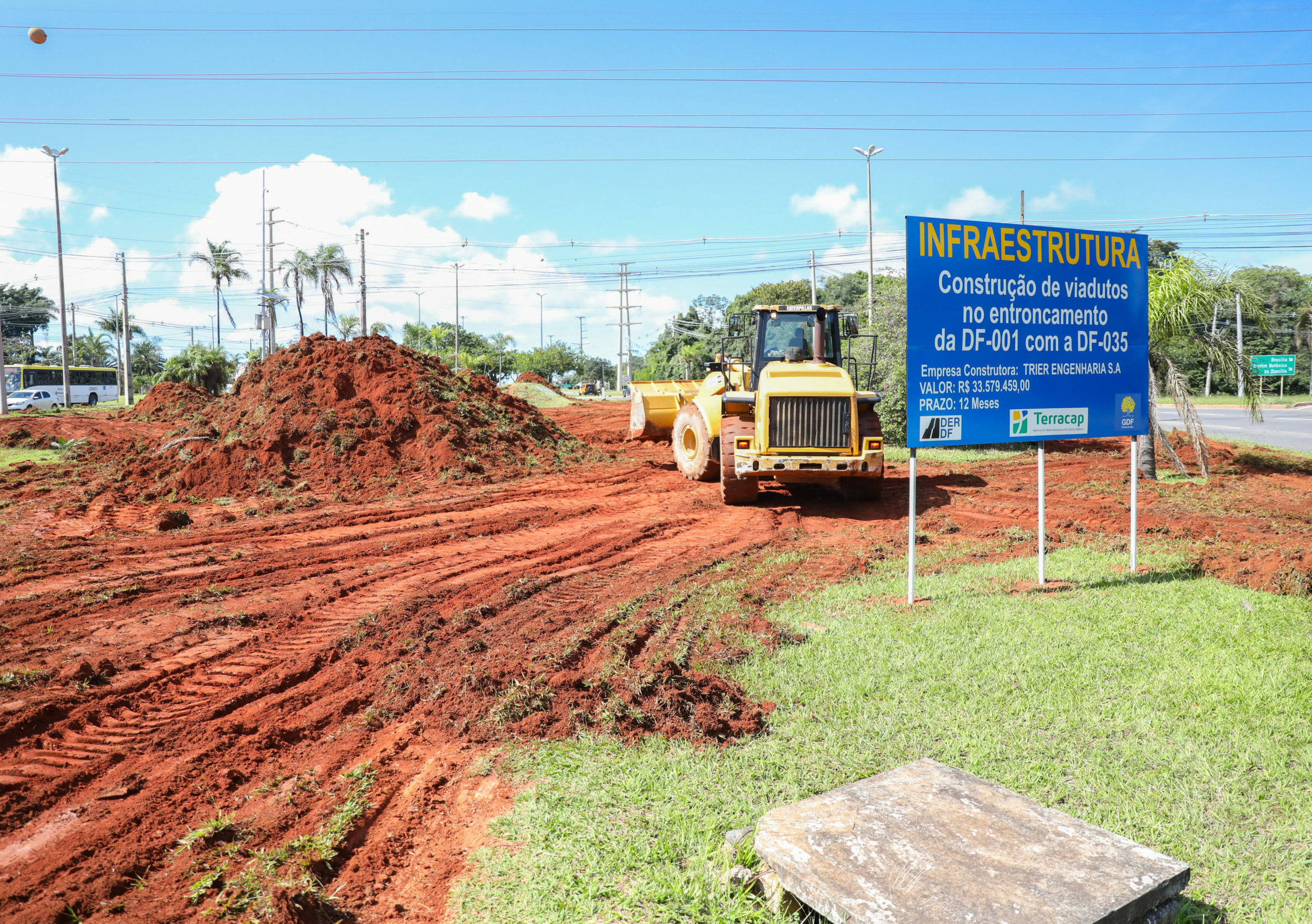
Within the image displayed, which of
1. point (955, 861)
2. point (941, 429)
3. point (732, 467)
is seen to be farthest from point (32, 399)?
point (955, 861)

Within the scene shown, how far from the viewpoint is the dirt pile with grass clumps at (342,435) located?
15.8 metres

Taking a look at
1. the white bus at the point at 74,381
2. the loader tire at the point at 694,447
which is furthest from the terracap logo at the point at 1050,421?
the white bus at the point at 74,381

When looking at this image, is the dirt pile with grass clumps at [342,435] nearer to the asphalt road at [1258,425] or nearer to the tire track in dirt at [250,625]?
the tire track in dirt at [250,625]

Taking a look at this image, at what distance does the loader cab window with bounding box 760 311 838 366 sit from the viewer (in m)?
14.1

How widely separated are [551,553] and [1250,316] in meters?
14.6

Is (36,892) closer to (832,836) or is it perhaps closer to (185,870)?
(185,870)

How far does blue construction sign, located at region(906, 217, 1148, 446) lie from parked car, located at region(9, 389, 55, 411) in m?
49.9

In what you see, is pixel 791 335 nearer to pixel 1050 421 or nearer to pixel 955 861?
pixel 1050 421

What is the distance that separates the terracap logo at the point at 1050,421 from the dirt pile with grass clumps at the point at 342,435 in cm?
1133

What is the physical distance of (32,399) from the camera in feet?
149

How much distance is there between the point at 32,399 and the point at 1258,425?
193 feet

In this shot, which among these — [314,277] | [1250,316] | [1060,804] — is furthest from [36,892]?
[314,277]

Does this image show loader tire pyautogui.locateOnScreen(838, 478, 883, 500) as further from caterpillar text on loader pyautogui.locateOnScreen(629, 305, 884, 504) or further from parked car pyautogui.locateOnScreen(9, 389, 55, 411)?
parked car pyautogui.locateOnScreen(9, 389, 55, 411)

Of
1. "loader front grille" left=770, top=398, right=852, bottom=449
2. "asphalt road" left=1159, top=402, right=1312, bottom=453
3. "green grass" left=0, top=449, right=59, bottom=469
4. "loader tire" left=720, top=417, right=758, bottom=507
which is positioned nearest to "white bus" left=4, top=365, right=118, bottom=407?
"green grass" left=0, top=449, right=59, bottom=469
